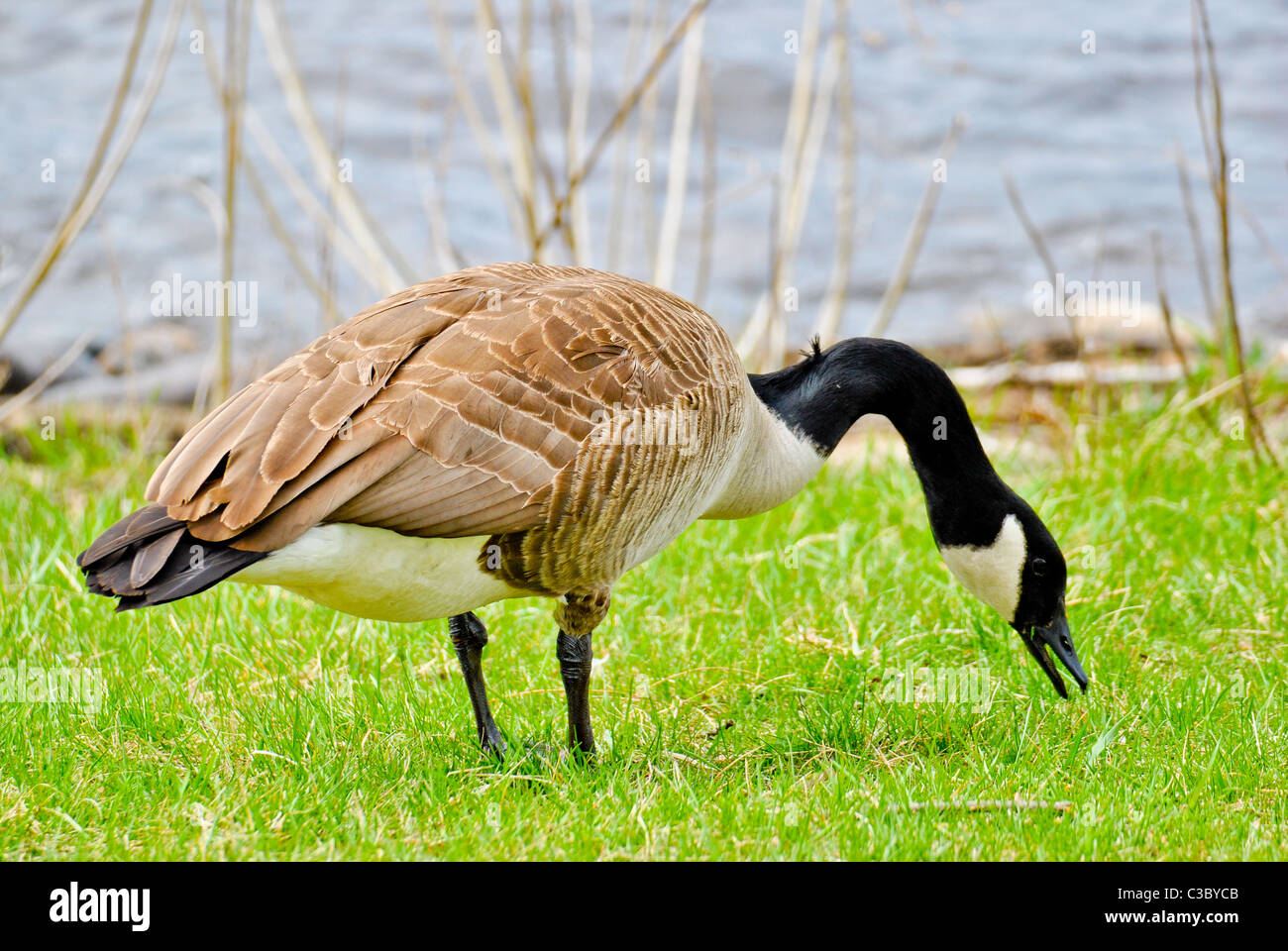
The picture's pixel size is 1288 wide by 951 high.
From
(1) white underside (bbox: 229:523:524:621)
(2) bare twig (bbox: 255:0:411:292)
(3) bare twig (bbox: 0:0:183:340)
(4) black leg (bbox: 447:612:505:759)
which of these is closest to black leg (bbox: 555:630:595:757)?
(4) black leg (bbox: 447:612:505:759)

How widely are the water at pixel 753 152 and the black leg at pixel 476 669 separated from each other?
5.55m

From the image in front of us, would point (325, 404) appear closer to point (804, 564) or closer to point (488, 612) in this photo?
point (488, 612)

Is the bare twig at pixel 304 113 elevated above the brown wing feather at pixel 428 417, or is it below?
above

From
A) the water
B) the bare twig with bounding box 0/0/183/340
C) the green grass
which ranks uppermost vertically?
the water

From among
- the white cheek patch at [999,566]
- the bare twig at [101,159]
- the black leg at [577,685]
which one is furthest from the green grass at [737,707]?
the bare twig at [101,159]

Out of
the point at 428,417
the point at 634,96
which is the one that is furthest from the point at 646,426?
the point at 634,96

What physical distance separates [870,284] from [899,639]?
693 centimetres

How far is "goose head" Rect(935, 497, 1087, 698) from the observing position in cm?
439

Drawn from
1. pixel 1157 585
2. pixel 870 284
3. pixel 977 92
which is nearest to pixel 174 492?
pixel 1157 585

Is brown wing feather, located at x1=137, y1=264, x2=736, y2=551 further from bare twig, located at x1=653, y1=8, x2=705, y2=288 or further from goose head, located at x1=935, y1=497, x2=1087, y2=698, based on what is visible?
bare twig, located at x1=653, y1=8, x2=705, y2=288

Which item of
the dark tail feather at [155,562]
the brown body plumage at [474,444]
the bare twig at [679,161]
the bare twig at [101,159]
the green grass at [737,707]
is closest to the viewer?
the dark tail feather at [155,562]

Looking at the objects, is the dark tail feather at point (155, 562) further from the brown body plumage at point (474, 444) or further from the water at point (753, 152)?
the water at point (753, 152)

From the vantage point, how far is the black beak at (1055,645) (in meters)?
4.38
